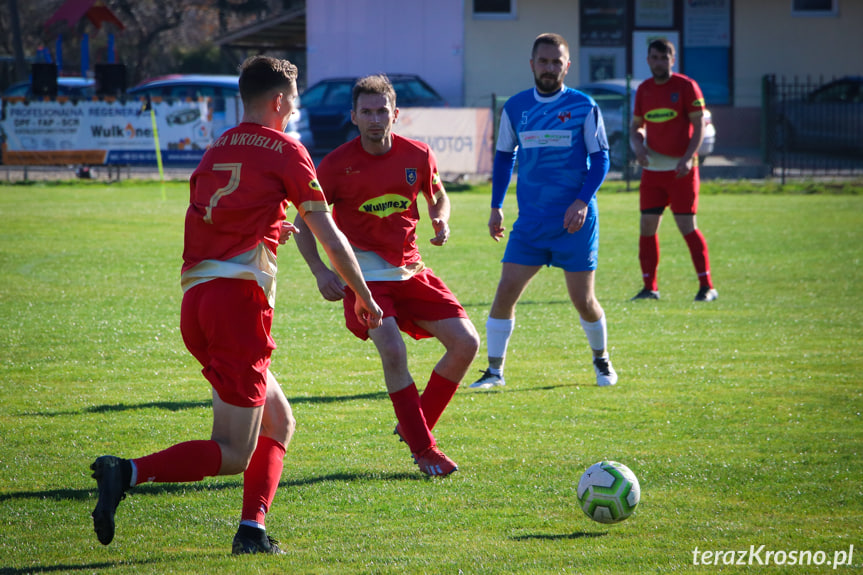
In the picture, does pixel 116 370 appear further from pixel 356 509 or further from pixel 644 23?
pixel 644 23

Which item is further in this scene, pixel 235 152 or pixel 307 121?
pixel 307 121

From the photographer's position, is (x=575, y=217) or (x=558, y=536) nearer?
(x=558, y=536)

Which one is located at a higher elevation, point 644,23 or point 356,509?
point 644,23

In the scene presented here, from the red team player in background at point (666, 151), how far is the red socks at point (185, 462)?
716cm

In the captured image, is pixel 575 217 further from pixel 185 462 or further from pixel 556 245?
pixel 185 462

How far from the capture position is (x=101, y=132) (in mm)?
22156

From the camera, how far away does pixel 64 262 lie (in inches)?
487

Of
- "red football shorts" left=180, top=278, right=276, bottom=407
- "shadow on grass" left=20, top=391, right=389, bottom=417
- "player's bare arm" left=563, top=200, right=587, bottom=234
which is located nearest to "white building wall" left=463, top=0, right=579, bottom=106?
"player's bare arm" left=563, top=200, right=587, bottom=234

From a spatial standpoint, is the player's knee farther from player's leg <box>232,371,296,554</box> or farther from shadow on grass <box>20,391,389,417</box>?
shadow on grass <box>20,391,389,417</box>

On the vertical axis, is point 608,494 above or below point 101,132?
below

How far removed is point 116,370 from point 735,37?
28.4 metres

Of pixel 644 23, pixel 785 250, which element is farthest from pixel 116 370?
pixel 644 23

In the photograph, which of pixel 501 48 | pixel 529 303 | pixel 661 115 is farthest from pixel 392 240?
pixel 501 48

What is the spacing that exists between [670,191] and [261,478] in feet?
23.6
